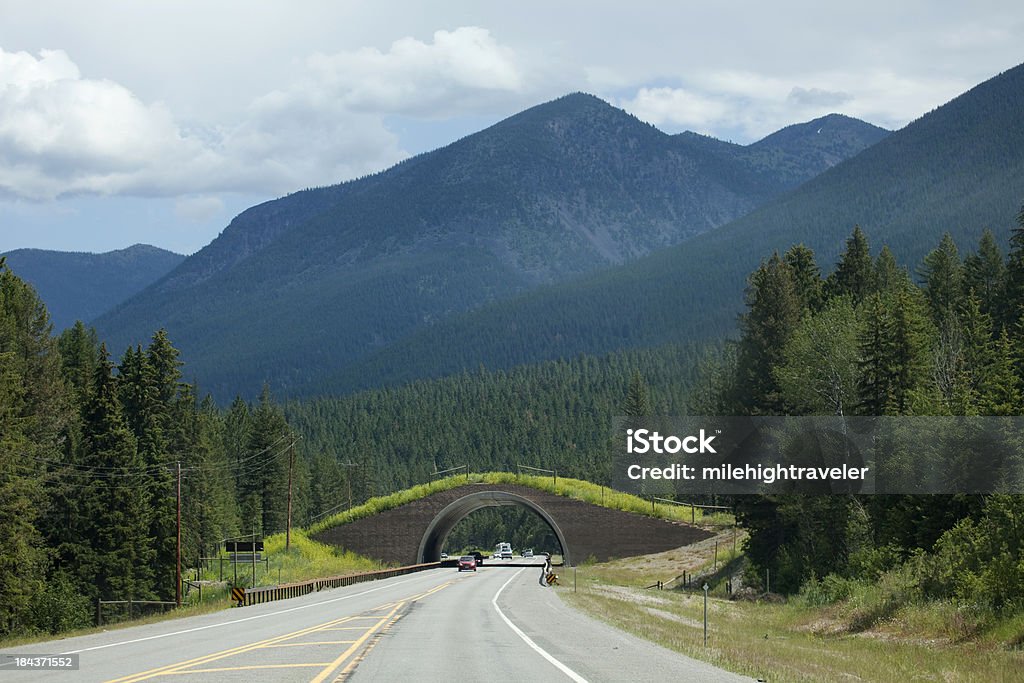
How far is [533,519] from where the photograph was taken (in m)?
176

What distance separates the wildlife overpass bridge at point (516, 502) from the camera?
281 feet

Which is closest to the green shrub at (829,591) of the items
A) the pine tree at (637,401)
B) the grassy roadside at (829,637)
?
the grassy roadside at (829,637)

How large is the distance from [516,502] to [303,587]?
37886 millimetres

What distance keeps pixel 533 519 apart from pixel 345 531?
88.3 metres

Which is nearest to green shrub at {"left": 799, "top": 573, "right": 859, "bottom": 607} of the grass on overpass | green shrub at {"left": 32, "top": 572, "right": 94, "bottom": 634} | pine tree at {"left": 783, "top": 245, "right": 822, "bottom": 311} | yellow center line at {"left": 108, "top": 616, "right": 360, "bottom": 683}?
yellow center line at {"left": 108, "top": 616, "right": 360, "bottom": 683}

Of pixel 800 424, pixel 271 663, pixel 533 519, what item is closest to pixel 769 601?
pixel 800 424

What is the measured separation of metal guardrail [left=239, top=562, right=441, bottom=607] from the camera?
1940 inches

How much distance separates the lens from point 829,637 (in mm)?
34438

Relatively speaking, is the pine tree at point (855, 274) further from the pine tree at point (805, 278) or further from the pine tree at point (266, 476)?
the pine tree at point (266, 476)

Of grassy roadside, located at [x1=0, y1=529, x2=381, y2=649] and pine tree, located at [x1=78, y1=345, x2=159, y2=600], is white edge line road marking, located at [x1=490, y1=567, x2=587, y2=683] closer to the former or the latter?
pine tree, located at [x1=78, y1=345, x2=159, y2=600]

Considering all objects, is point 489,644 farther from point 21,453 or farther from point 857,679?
point 21,453

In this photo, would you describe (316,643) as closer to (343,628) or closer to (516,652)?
(516,652)

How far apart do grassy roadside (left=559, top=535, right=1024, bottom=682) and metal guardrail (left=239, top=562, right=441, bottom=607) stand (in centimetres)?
1279

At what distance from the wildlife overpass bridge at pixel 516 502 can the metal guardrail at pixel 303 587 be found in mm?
3842
